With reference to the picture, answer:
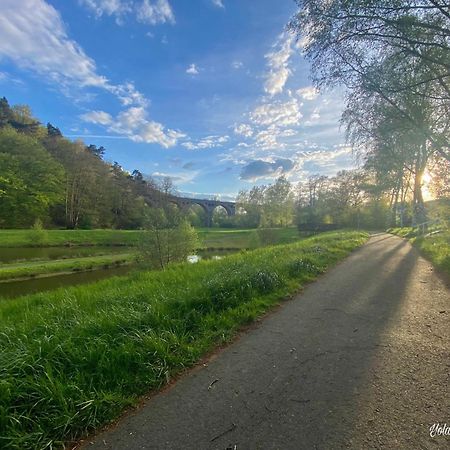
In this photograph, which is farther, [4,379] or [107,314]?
[107,314]

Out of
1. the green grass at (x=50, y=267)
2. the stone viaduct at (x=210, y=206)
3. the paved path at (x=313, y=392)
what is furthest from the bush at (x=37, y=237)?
the stone viaduct at (x=210, y=206)

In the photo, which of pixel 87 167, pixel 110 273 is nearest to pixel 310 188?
pixel 87 167

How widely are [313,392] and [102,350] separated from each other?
7.88 feet

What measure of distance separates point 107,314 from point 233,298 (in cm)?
229

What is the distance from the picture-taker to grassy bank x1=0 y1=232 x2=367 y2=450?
2578 millimetres

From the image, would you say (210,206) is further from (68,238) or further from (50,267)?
(50,267)

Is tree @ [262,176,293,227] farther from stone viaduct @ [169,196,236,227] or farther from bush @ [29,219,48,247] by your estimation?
bush @ [29,219,48,247]

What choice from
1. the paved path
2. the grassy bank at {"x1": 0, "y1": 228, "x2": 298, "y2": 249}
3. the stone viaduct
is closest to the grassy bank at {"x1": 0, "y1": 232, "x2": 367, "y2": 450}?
the paved path

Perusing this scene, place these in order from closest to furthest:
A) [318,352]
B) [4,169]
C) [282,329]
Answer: [318,352]
[282,329]
[4,169]

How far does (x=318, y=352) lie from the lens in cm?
393

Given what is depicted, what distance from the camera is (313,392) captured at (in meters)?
3.02

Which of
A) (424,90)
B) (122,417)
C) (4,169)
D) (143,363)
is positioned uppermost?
(4,169)

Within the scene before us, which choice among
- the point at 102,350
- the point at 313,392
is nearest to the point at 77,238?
the point at 102,350

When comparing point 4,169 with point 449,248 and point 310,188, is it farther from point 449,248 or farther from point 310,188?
point 310,188
